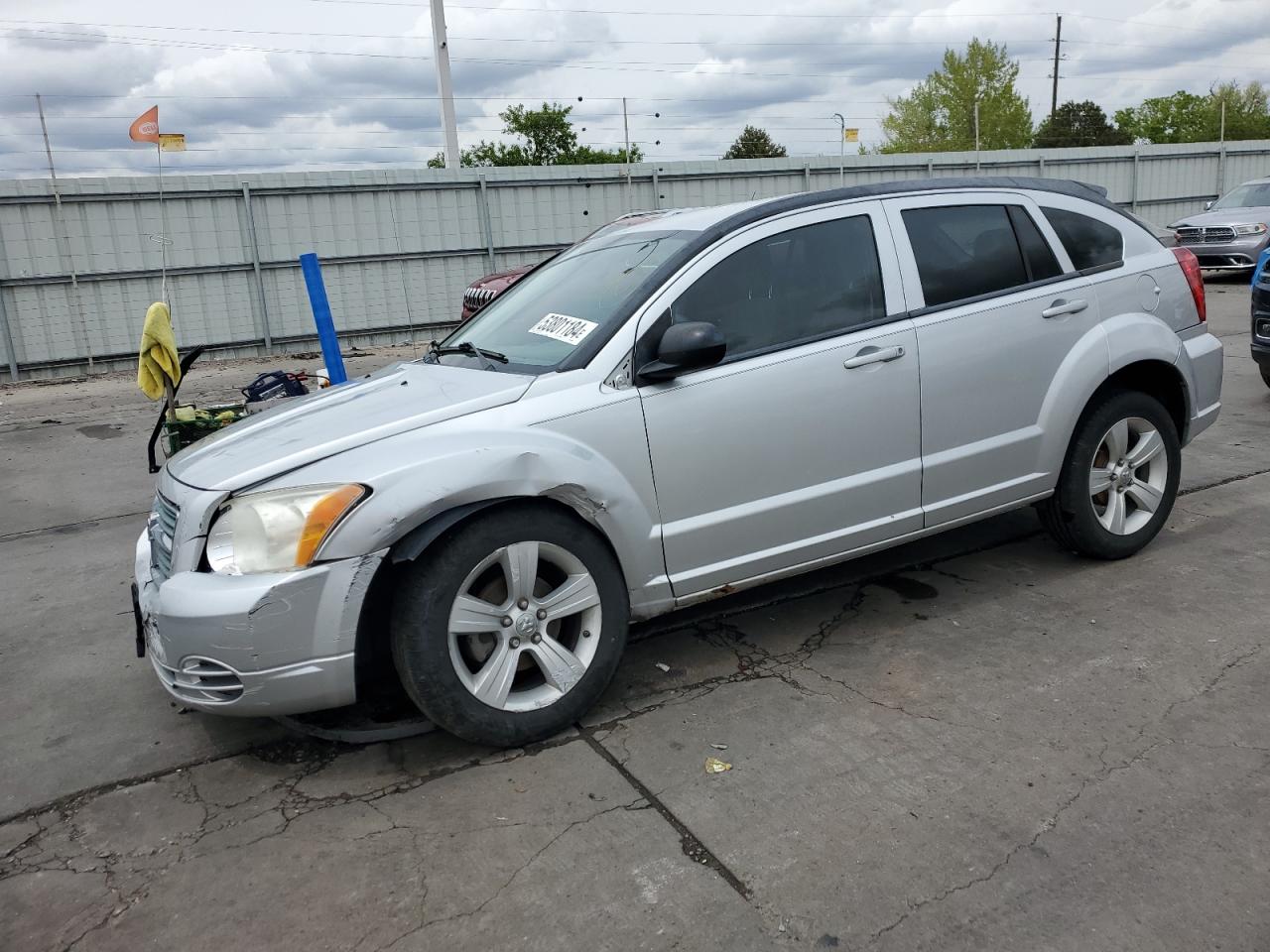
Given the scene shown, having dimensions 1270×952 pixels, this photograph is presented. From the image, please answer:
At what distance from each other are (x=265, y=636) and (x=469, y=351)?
5.24 feet

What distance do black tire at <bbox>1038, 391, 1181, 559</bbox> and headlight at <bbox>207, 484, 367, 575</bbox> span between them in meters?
3.15

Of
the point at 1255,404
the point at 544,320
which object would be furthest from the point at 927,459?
the point at 1255,404

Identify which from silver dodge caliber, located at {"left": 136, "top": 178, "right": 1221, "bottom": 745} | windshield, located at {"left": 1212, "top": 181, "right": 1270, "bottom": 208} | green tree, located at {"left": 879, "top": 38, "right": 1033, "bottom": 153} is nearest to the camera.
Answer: silver dodge caliber, located at {"left": 136, "top": 178, "right": 1221, "bottom": 745}

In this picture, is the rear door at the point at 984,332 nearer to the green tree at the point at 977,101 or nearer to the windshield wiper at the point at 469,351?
the windshield wiper at the point at 469,351

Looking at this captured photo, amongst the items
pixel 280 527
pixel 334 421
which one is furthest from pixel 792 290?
pixel 280 527

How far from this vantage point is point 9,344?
1419 centimetres

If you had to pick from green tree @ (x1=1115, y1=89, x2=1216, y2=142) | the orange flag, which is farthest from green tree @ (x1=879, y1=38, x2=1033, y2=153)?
the orange flag

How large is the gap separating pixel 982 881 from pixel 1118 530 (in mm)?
2673

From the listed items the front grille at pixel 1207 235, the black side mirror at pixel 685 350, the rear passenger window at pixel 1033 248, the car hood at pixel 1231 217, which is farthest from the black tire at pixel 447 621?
the car hood at pixel 1231 217

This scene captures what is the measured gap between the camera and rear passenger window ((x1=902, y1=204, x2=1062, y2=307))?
4.18m

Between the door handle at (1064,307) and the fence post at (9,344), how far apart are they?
14.5 meters

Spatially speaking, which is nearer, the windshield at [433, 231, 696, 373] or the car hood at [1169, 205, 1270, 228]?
the windshield at [433, 231, 696, 373]

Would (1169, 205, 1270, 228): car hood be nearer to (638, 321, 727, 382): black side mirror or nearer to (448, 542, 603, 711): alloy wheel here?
(638, 321, 727, 382): black side mirror

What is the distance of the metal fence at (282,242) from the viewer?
47.4 feet
